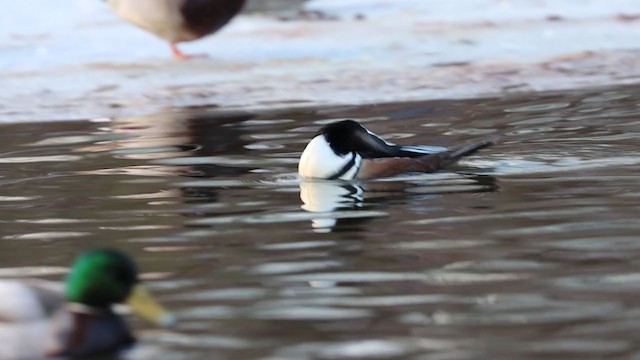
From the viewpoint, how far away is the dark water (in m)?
5.70

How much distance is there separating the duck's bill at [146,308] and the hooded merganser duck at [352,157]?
12.6ft

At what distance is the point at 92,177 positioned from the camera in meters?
10.1

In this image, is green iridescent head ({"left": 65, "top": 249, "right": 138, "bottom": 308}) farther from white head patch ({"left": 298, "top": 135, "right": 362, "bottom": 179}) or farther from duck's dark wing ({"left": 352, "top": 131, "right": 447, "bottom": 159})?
duck's dark wing ({"left": 352, "top": 131, "right": 447, "bottom": 159})

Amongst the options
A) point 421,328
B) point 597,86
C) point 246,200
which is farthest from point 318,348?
point 597,86

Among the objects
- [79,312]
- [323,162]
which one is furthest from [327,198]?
[79,312]

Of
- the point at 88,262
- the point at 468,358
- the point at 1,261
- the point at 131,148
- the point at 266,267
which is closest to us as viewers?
the point at 468,358

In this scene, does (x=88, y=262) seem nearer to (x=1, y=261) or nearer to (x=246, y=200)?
(x=1, y=261)

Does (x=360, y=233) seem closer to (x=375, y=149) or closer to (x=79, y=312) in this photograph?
(x=375, y=149)

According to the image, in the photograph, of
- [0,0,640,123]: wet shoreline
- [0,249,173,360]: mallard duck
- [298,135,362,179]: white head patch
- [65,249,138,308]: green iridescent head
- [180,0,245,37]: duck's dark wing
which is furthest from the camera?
[180,0,245,37]: duck's dark wing

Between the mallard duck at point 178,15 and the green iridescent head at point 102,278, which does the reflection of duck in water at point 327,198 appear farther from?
the mallard duck at point 178,15

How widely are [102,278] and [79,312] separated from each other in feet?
0.49

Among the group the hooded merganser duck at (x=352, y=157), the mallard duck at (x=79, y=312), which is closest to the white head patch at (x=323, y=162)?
the hooded merganser duck at (x=352, y=157)

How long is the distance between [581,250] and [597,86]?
700cm

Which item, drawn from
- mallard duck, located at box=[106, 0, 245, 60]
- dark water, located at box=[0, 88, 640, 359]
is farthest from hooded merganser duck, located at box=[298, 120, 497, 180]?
mallard duck, located at box=[106, 0, 245, 60]
